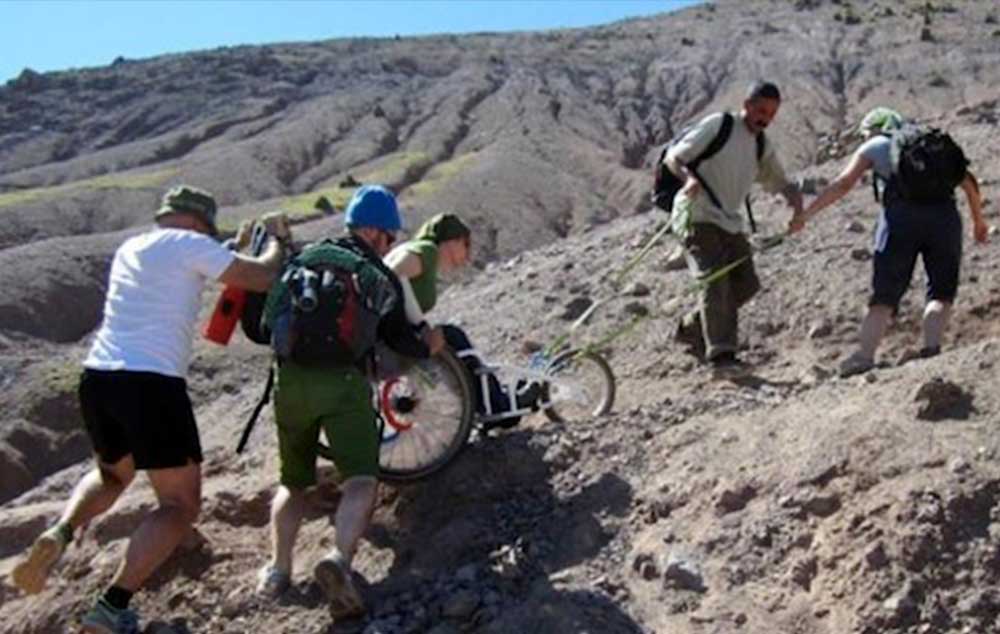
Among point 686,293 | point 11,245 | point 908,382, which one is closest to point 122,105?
point 11,245

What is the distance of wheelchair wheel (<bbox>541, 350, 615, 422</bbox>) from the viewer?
795cm

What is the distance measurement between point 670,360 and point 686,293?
1698mm

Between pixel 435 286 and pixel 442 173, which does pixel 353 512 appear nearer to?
pixel 435 286

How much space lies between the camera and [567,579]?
5.77 metres

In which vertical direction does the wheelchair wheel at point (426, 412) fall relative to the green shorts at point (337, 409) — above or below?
below

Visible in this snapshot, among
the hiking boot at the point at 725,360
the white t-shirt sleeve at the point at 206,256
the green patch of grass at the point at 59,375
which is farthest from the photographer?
the green patch of grass at the point at 59,375

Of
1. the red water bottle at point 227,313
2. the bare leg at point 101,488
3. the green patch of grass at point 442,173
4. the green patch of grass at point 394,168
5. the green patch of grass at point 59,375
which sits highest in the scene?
the red water bottle at point 227,313

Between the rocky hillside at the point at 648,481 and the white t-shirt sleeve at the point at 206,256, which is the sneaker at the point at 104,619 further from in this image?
the white t-shirt sleeve at the point at 206,256

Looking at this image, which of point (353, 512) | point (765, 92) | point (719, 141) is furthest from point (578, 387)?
point (353, 512)

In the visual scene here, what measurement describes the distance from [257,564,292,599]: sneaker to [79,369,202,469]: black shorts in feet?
2.00

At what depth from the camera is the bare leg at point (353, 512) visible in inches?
219

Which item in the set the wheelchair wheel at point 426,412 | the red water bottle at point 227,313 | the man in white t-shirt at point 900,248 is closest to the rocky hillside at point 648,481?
the wheelchair wheel at point 426,412

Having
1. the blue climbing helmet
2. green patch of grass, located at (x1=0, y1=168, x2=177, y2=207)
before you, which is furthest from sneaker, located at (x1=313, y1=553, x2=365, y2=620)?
green patch of grass, located at (x1=0, y1=168, x2=177, y2=207)

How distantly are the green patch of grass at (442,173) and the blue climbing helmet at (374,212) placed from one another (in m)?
43.5
